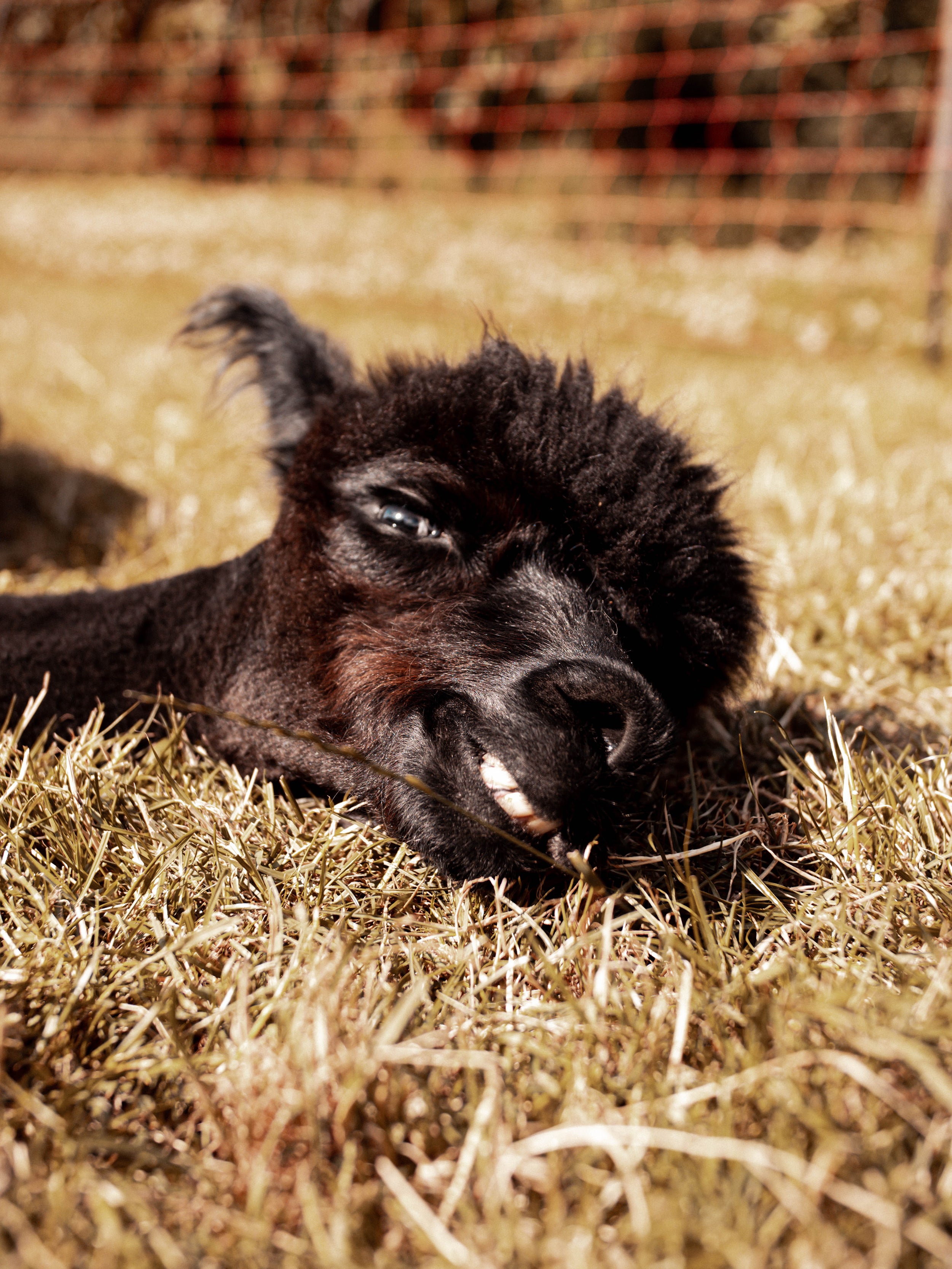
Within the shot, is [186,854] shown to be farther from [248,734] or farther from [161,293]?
[161,293]

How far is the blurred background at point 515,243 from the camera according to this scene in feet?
14.2

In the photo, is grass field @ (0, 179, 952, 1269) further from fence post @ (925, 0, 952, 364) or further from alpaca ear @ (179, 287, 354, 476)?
fence post @ (925, 0, 952, 364)

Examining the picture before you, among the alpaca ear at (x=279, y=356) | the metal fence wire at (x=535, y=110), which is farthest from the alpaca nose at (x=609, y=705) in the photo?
the metal fence wire at (x=535, y=110)

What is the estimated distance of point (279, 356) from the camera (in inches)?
111

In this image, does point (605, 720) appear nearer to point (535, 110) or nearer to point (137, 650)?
point (137, 650)

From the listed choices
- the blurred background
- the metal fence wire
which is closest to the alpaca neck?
the blurred background

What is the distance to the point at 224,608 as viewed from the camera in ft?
8.16

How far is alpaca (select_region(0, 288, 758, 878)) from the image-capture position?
191 cm

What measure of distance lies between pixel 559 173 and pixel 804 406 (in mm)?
13293

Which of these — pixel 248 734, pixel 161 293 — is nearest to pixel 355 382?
pixel 248 734

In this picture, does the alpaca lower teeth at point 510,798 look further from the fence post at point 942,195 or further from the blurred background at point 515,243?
the fence post at point 942,195

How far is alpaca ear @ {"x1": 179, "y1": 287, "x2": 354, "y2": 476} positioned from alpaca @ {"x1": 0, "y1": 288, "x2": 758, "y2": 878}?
0.28 meters

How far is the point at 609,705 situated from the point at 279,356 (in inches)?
60.7

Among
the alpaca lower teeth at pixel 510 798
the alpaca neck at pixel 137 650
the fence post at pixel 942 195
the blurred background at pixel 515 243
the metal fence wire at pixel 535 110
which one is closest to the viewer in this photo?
the alpaca lower teeth at pixel 510 798
